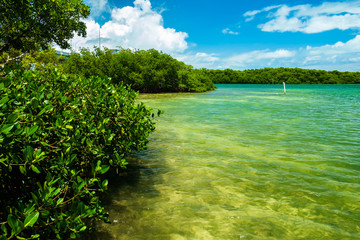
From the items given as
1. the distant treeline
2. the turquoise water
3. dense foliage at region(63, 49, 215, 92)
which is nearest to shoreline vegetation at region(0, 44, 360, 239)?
the turquoise water

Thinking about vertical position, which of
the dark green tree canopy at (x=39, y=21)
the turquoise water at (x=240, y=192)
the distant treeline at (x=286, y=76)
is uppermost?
the distant treeline at (x=286, y=76)

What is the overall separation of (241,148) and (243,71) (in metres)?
199

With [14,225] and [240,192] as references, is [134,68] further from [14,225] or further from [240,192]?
[14,225]

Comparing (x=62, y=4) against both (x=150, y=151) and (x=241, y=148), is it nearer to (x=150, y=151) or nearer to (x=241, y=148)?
(x=150, y=151)

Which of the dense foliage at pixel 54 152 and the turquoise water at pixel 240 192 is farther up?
the dense foliage at pixel 54 152

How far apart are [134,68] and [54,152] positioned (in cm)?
4637

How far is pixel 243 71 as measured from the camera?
7677 inches

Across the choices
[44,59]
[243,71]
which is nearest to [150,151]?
[44,59]

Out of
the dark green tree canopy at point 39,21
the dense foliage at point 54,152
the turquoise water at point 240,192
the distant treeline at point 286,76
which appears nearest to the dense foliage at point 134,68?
the dark green tree canopy at point 39,21

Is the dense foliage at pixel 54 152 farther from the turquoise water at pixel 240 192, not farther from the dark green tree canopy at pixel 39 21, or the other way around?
the dark green tree canopy at pixel 39 21

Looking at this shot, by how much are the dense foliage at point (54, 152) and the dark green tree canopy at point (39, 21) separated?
319 inches

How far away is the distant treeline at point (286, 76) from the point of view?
541 feet

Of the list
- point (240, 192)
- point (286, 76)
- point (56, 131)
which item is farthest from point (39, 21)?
point (286, 76)

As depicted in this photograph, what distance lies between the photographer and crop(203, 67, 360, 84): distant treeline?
541 feet
